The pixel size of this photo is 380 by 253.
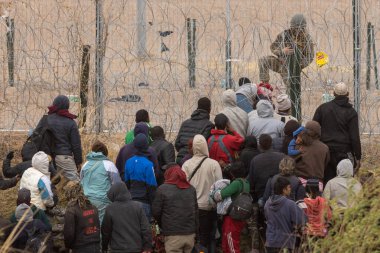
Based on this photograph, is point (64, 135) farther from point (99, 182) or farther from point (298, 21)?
point (298, 21)

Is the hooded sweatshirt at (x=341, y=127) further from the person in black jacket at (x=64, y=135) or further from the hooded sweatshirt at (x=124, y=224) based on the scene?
the person in black jacket at (x=64, y=135)

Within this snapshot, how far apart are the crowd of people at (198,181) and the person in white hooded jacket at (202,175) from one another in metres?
0.01

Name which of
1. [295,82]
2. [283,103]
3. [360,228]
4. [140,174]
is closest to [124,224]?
[140,174]

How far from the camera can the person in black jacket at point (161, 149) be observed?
42.0 ft

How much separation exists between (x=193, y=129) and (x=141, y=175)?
4.11 ft

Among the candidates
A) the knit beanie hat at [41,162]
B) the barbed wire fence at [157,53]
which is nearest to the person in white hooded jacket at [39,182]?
the knit beanie hat at [41,162]

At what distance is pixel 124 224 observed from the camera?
448 inches

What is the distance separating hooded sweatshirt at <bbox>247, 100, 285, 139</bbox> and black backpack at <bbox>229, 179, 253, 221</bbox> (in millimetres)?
1181

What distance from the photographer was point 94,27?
15250 mm

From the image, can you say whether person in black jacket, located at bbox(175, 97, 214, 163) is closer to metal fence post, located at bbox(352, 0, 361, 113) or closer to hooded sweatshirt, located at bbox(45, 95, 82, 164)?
hooded sweatshirt, located at bbox(45, 95, 82, 164)

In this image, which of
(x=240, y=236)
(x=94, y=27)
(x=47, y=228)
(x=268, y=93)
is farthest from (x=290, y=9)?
(x=47, y=228)

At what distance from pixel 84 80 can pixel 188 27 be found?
5.50 feet

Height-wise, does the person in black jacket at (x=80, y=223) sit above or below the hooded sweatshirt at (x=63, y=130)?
below

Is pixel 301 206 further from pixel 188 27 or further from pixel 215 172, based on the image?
pixel 188 27
